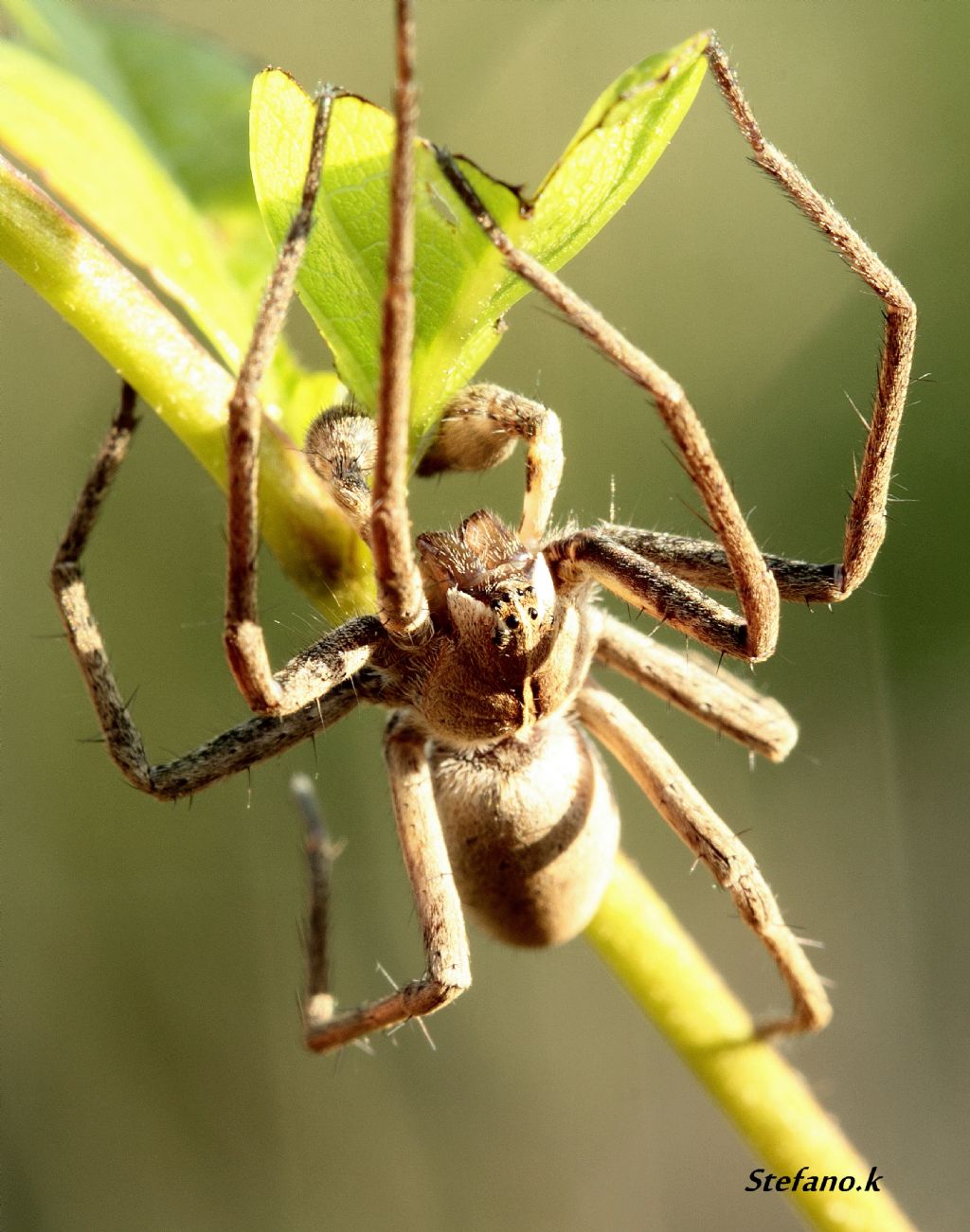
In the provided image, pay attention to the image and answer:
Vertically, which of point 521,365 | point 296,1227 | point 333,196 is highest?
point 521,365

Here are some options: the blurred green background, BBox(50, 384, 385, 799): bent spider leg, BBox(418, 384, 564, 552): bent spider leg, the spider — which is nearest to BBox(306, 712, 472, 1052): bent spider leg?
the spider

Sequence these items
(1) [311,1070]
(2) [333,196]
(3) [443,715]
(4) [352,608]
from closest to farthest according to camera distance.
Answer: (2) [333,196], (4) [352,608], (3) [443,715], (1) [311,1070]

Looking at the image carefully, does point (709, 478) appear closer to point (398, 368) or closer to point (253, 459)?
point (398, 368)

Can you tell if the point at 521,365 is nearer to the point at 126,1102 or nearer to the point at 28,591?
the point at 28,591

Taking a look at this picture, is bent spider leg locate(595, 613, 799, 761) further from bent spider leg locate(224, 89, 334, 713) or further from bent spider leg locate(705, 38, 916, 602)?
bent spider leg locate(224, 89, 334, 713)

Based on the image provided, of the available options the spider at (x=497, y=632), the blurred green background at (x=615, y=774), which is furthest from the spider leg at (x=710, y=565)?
the blurred green background at (x=615, y=774)

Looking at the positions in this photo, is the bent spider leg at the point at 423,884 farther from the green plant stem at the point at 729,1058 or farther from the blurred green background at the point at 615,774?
the blurred green background at the point at 615,774

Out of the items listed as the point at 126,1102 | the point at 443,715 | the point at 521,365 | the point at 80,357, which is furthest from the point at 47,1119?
the point at 443,715

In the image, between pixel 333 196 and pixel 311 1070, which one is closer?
pixel 333 196
